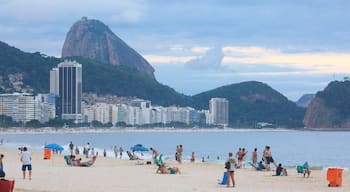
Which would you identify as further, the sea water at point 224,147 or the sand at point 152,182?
the sea water at point 224,147

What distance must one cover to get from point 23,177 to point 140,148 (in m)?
18.2

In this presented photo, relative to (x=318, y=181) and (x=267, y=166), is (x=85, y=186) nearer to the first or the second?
(x=318, y=181)

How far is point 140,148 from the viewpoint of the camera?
44625 millimetres

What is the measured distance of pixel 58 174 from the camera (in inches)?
1196

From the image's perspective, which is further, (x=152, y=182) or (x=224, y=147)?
(x=224, y=147)

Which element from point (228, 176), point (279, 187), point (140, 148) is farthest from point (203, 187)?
point (140, 148)

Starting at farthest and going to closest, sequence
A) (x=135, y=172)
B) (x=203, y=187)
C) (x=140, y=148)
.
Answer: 1. (x=140, y=148)
2. (x=135, y=172)
3. (x=203, y=187)

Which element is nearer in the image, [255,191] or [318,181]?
[255,191]

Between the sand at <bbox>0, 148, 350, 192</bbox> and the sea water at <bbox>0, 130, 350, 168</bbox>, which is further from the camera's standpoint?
the sea water at <bbox>0, 130, 350, 168</bbox>

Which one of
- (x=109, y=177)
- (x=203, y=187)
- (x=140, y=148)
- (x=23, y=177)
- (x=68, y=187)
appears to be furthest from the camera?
(x=140, y=148)

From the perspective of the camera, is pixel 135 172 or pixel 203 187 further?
pixel 135 172

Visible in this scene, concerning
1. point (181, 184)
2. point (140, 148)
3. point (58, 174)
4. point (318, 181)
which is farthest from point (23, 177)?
point (140, 148)

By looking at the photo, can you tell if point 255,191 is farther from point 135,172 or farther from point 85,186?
point 135,172

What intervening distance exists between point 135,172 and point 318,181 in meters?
8.28
